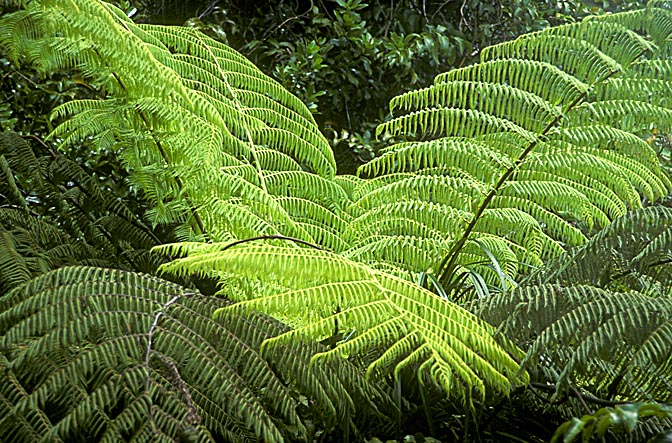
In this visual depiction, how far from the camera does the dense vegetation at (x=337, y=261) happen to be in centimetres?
106

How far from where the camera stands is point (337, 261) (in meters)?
1.16

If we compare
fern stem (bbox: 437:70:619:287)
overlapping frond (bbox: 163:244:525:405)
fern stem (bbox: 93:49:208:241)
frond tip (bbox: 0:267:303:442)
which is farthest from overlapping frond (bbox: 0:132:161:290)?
fern stem (bbox: 437:70:619:287)

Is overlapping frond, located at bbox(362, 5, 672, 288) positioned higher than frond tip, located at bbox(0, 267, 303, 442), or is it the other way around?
overlapping frond, located at bbox(362, 5, 672, 288)

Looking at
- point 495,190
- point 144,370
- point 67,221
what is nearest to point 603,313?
point 495,190

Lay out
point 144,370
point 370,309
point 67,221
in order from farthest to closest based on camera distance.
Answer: point 67,221, point 370,309, point 144,370

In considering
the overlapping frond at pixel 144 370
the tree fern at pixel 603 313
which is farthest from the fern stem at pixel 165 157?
the tree fern at pixel 603 313

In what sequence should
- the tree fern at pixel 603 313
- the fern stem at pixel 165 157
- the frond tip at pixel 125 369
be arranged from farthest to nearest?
the fern stem at pixel 165 157 < the tree fern at pixel 603 313 < the frond tip at pixel 125 369

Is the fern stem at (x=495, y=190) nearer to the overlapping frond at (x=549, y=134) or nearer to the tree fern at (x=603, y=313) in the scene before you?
the overlapping frond at (x=549, y=134)

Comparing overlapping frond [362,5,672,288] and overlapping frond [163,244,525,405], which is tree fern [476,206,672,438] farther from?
overlapping frond [362,5,672,288]

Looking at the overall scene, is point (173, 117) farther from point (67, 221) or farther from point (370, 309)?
point (370, 309)

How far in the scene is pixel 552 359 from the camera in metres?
1.35

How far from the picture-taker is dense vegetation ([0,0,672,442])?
41.6 inches

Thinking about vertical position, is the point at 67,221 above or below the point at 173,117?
below

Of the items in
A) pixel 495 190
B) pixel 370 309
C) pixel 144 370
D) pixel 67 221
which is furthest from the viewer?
pixel 67 221
